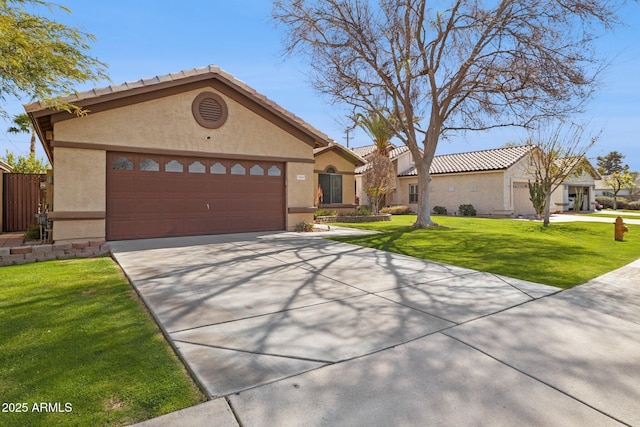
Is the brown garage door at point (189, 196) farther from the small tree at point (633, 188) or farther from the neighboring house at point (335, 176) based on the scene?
the small tree at point (633, 188)

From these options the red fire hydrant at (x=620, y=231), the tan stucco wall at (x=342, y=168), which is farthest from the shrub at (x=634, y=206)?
the tan stucco wall at (x=342, y=168)

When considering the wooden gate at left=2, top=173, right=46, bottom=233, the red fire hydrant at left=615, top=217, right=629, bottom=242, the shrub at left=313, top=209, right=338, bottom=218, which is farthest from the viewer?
the shrub at left=313, top=209, right=338, bottom=218

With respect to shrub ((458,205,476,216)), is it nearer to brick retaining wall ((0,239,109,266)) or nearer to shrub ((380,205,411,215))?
shrub ((380,205,411,215))

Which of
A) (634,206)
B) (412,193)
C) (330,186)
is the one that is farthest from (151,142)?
(634,206)

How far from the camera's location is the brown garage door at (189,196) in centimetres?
1068

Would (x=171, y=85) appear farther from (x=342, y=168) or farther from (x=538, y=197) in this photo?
(x=538, y=197)

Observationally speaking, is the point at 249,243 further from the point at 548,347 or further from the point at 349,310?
the point at 548,347

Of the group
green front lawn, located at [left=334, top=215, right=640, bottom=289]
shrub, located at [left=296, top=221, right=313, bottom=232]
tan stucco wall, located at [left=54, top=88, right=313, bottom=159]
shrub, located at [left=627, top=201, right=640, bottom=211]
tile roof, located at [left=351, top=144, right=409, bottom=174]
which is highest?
tile roof, located at [left=351, top=144, right=409, bottom=174]

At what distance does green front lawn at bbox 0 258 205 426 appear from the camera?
249cm

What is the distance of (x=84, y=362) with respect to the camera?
3.14m

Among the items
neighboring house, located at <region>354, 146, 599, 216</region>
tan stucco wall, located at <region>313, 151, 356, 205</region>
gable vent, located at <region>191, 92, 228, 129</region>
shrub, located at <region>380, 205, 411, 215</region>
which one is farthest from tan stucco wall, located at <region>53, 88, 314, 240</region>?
neighboring house, located at <region>354, 146, 599, 216</region>

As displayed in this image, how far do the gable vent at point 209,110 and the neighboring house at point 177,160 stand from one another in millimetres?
33

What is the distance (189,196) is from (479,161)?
78.9 feet

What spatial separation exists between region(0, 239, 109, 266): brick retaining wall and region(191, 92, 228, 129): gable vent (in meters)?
5.00
